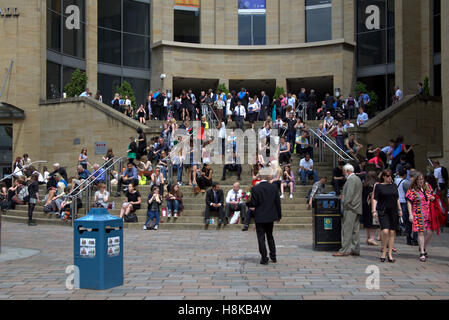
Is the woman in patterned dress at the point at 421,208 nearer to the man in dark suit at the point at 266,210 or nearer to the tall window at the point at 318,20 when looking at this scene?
the man in dark suit at the point at 266,210

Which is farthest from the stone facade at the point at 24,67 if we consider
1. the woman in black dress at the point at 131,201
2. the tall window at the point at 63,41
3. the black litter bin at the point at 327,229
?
the black litter bin at the point at 327,229

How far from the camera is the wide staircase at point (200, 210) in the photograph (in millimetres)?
15875

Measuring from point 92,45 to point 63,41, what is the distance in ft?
7.67

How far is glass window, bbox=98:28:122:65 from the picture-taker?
32.7 meters

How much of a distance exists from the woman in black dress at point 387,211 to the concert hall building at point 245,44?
21.8 metres

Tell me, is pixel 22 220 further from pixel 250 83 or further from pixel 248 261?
pixel 250 83

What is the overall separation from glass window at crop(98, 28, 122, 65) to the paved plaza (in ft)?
69.9

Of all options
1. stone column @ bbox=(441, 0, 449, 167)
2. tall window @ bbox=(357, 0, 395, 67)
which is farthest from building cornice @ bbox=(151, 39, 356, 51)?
stone column @ bbox=(441, 0, 449, 167)

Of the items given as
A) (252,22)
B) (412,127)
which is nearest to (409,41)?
(412,127)

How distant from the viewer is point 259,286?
7570mm

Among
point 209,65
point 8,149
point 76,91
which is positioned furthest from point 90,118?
point 209,65

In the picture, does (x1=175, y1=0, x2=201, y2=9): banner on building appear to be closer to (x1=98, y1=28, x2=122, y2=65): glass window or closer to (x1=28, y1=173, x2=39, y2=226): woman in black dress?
(x1=98, y1=28, x2=122, y2=65): glass window

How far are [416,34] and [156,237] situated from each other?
23432 millimetres

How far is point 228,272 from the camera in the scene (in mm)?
8703
